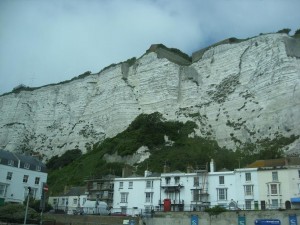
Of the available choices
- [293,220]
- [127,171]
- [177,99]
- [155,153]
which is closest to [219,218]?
[293,220]

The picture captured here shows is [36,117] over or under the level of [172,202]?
over

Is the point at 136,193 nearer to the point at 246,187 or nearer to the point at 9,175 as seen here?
the point at 246,187

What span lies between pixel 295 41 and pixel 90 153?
40976mm

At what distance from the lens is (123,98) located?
80.9 metres

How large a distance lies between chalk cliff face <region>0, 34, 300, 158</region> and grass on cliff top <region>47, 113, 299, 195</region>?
271 cm

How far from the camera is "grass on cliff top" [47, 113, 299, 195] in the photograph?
173ft

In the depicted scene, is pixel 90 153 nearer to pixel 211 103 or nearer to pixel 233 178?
pixel 211 103

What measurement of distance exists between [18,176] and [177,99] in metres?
34.2

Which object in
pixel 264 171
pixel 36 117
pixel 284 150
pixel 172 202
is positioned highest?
pixel 36 117

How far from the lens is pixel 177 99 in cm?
7494

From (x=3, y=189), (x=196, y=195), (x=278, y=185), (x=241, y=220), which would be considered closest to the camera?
(x=241, y=220)

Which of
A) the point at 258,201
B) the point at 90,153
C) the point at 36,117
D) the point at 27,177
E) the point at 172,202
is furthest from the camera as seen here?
the point at 36,117

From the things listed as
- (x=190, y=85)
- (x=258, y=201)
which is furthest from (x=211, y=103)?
(x=258, y=201)

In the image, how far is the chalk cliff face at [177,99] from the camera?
59.8m
